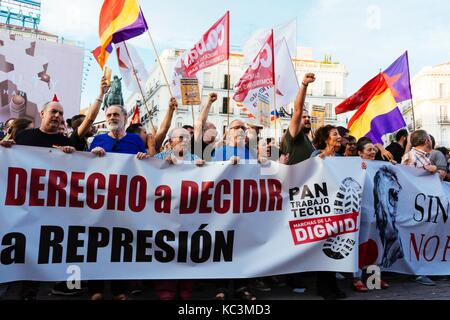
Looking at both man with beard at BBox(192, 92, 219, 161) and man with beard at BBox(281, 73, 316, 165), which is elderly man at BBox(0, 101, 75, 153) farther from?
man with beard at BBox(281, 73, 316, 165)

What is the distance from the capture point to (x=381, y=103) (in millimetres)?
7051

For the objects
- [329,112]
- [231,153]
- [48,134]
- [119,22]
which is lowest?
[231,153]

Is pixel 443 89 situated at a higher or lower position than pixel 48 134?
higher

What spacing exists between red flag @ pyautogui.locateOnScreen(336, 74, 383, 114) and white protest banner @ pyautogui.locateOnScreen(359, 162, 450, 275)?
217cm

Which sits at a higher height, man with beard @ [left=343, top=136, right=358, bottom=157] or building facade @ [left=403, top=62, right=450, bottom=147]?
building facade @ [left=403, top=62, right=450, bottom=147]

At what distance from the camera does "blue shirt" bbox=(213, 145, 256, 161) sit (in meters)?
4.86

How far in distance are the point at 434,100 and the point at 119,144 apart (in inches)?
2406

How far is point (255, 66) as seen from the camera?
7648mm

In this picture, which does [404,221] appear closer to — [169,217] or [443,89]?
[169,217]

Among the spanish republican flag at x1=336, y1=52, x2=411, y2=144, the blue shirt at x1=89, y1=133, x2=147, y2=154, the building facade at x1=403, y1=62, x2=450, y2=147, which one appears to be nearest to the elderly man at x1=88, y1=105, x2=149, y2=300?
the blue shirt at x1=89, y1=133, x2=147, y2=154

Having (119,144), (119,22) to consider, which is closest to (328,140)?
(119,144)

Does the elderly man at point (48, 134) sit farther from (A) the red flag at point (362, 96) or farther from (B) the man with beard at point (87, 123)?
(A) the red flag at point (362, 96)
